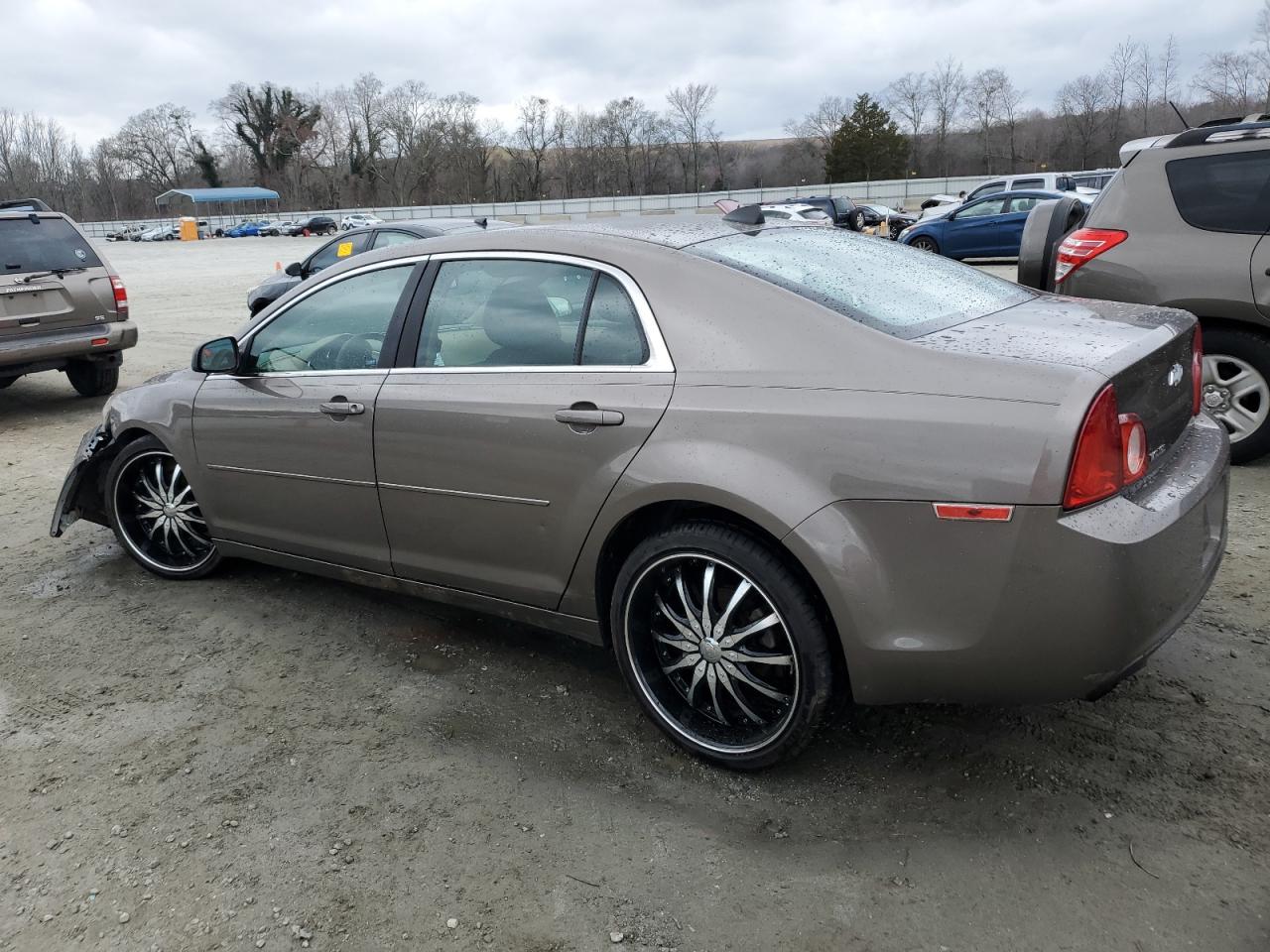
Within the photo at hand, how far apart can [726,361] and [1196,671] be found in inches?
78.2

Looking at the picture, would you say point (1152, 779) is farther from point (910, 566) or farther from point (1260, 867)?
point (910, 566)

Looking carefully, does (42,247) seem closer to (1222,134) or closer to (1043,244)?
(1043,244)

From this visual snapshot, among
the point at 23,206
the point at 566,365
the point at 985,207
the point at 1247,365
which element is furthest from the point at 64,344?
the point at 985,207

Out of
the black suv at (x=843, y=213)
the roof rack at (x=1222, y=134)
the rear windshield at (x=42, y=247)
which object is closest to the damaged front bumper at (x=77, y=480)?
the rear windshield at (x=42, y=247)

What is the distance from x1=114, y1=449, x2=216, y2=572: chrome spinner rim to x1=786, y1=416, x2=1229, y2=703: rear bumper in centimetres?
312

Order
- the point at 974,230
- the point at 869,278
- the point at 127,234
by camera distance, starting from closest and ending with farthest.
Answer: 1. the point at 869,278
2. the point at 974,230
3. the point at 127,234

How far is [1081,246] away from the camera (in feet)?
18.7

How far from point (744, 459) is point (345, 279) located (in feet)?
6.56

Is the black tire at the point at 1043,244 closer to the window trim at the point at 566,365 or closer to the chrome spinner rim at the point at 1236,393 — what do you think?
the chrome spinner rim at the point at 1236,393

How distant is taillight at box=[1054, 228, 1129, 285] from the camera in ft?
18.4

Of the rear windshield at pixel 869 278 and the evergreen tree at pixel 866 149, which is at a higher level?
the evergreen tree at pixel 866 149

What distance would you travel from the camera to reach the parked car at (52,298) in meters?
7.98

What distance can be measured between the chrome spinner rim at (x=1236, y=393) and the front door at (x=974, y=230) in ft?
52.0

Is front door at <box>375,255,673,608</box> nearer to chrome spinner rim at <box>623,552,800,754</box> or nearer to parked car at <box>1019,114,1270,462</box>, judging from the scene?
chrome spinner rim at <box>623,552,800,754</box>
